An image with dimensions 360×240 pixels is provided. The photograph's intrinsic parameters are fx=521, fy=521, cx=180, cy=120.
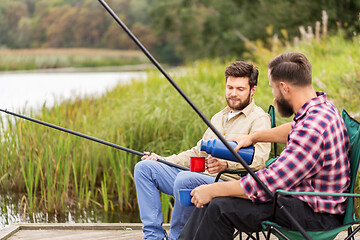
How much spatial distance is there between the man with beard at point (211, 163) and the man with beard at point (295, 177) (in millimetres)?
515

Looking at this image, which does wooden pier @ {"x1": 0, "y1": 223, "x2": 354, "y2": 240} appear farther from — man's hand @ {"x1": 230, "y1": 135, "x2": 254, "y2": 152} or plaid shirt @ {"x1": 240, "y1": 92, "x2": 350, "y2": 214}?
plaid shirt @ {"x1": 240, "y1": 92, "x2": 350, "y2": 214}

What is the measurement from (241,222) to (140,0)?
125 ft

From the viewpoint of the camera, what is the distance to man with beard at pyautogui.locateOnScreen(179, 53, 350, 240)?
1.90 metres

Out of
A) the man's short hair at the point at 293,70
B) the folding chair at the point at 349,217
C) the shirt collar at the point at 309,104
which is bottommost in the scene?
the folding chair at the point at 349,217

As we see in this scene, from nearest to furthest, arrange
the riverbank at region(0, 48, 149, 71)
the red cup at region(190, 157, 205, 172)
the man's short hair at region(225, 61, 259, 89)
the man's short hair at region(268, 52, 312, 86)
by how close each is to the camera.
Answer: the man's short hair at region(268, 52, 312, 86) < the red cup at region(190, 157, 205, 172) < the man's short hair at region(225, 61, 259, 89) < the riverbank at region(0, 48, 149, 71)

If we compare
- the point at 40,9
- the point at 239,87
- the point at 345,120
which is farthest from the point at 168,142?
the point at 40,9

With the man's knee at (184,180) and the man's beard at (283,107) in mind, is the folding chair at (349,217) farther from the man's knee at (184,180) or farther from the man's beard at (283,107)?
the man's knee at (184,180)

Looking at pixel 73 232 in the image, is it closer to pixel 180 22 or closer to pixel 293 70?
pixel 293 70

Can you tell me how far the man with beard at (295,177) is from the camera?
190 centimetres

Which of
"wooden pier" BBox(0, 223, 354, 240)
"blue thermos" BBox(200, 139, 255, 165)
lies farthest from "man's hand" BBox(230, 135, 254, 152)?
"wooden pier" BBox(0, 223, 354, 240)

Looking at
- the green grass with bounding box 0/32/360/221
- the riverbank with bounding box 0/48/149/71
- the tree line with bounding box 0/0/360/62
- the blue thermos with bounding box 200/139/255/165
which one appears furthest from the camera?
the riverbank with bounding box 0/48/149/71

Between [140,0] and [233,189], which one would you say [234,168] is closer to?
[233,189]

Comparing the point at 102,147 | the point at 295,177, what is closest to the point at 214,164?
the point at 295,177

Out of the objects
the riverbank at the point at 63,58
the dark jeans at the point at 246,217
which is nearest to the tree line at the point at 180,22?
the riverbank at the point at 63,58
